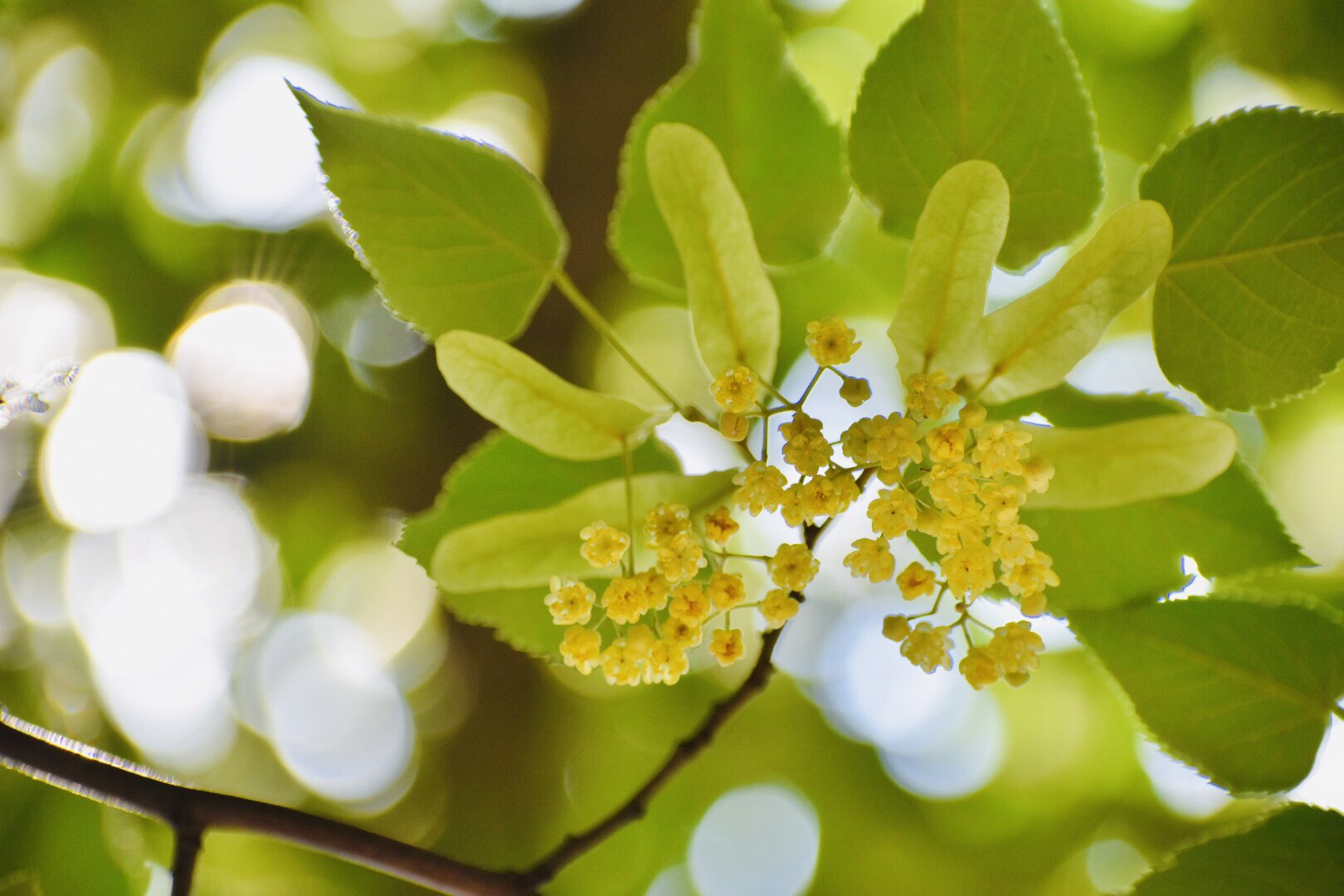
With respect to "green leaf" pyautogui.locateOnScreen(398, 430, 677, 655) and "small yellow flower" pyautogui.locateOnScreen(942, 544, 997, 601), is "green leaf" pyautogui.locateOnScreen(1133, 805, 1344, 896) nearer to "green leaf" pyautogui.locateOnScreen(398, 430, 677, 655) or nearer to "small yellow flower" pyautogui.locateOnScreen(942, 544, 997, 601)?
"small yellow flower" pyautogui.locateOnScreen(942, 544, 997, 601)

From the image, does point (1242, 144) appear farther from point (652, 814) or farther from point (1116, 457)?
point (652, 814)

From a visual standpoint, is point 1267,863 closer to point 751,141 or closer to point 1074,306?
point 1074,306

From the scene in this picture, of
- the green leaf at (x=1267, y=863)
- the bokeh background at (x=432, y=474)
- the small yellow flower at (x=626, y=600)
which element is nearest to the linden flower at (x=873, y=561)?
the small yellow flower at (x=626, y=600)

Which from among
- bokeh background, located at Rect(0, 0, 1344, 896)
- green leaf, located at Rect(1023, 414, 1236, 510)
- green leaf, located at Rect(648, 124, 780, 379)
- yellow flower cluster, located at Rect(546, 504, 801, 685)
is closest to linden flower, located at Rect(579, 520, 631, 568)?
yellow flower cluster, located at Rect(546, 504, 801, 685)

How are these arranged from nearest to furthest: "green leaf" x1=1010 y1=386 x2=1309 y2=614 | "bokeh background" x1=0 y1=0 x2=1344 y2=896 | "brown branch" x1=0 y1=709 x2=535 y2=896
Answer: "brown branch" x1=0 y1=709 x2=535 y2=896 < "green leaf" x1=1010 y1=386 x2=1309 y2=614 < "bokeh background" x1=0 y1=0 x2=1344 y2=896

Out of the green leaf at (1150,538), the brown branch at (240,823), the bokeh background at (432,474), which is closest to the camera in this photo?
the brown branch at (240,823)

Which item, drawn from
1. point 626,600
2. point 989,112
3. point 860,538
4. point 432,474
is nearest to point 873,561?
point 860,538

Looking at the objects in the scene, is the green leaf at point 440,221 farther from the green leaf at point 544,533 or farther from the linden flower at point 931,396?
the linden flower at point 931,396
